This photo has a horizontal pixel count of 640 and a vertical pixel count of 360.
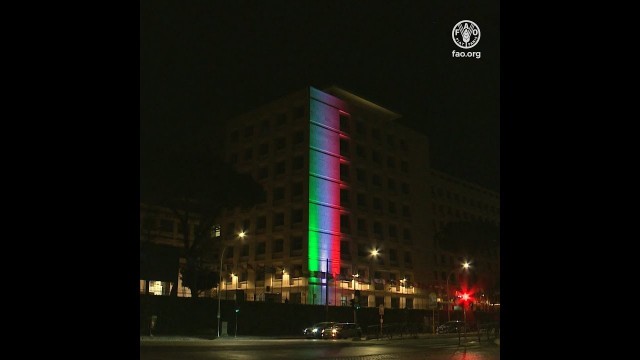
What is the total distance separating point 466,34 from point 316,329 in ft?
46.7

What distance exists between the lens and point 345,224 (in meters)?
15.5

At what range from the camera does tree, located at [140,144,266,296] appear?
1535 centimetres

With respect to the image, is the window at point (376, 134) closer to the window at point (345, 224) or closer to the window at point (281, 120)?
the window at point (345, 224)

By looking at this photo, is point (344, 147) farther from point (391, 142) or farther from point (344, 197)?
point (344, 197)

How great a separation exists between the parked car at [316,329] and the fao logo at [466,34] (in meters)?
13.4

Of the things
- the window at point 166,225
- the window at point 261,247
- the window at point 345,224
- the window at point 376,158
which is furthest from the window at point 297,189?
the window at point 166,225

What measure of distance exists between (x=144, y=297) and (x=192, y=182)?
3995 mm

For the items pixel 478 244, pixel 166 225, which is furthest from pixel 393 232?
pixel 166 225

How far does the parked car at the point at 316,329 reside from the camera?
20.4 meters

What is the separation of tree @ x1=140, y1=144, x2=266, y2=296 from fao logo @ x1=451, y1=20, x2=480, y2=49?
25.4 feet

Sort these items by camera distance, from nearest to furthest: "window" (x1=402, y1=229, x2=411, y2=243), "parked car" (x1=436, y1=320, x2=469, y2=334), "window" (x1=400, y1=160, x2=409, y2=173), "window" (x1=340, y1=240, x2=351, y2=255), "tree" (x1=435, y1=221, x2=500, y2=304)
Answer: "tree" (x1=435, y1=221, x2=500, y2=304), "parked car" (x1=436, y1=320, x2=469, y2=334), "window" (x1=400, y1=160, x2=409, y2=173), "window" (x1=402, y1=229, x2=411, y2=243), "window" (x1=340, y1=240, x2=351, y2=255)

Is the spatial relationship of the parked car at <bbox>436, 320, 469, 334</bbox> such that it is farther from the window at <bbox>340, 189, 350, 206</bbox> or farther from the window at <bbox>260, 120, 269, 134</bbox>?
the window at <bbox>260, 120, 269, 134</bbox>

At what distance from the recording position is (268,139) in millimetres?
16344

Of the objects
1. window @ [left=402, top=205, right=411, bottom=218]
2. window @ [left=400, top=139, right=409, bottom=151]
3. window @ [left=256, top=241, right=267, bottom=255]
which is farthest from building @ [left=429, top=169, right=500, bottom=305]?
window @ [left=256, top=241, right=267, bottom=255]
